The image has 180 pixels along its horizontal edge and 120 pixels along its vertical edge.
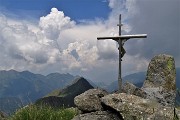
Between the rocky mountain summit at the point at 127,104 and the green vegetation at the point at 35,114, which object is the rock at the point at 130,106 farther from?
the green vegetation at the point at 35,114

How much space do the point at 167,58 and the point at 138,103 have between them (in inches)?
397

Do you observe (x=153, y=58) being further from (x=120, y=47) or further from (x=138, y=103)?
(x=138, y=103)

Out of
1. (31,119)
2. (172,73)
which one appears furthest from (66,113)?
(172,73)

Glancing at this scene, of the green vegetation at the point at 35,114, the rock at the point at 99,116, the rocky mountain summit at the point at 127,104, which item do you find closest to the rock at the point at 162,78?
the rocky mountain summit at the point at 127,104

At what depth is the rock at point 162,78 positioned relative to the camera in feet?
79.2

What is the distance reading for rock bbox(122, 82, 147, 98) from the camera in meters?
20.8

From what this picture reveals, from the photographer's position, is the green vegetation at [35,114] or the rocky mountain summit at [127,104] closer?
the rocky mountain summit at [127,104]

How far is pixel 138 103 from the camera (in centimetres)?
1727

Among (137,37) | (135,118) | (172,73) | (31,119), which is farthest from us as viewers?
(172,73)

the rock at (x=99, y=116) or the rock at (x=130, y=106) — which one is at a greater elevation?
the rock at (x=130, y=106)

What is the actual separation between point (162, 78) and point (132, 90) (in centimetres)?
569

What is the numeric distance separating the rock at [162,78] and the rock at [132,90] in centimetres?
241

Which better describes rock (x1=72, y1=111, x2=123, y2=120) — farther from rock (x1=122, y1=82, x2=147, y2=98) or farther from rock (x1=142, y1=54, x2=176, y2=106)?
rock (x1=142, y1=54, x2=176, y2=106)

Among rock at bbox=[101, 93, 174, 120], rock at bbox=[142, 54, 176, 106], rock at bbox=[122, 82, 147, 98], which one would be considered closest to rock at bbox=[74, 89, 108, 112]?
rock at bbox=[101, 93, 174, 120]
